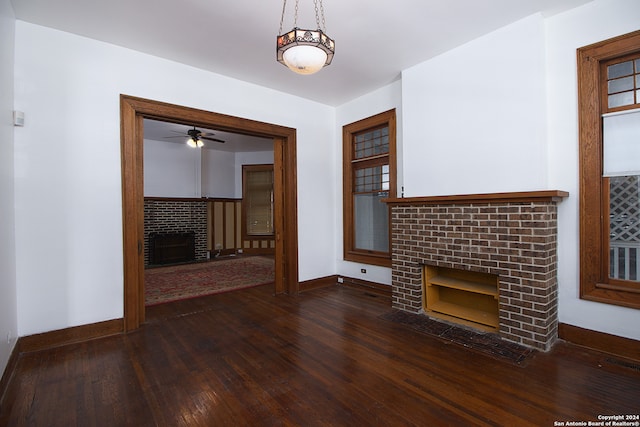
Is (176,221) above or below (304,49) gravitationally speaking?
below

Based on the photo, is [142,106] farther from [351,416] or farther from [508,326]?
[508,326]

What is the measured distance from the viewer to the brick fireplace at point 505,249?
8.41 feet

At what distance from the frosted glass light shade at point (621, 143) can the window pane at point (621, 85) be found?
219 millimetres

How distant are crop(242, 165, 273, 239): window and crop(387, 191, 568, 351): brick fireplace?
20.7ft

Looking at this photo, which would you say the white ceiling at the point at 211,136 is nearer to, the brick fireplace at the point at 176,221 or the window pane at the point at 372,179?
the brick fireplace at the point at 176,221

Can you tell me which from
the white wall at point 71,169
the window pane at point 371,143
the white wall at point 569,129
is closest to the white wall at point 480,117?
the white wall at point 569,129

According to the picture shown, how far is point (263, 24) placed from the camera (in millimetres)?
2818

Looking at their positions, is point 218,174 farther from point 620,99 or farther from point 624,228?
point 624,228

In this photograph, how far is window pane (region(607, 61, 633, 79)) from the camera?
8.12 feet

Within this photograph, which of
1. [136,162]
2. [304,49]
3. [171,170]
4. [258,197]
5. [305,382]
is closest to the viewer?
[304,49]

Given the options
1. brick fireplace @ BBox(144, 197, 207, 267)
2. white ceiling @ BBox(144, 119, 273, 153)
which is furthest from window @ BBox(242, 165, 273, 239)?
brick fireplace @ BBox(144, 197, 207, 267)

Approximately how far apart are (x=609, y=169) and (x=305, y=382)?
10.3 feet

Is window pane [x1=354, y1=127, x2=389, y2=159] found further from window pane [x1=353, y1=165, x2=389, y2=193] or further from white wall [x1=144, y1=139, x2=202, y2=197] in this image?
white wall [x1=144, y1=139, x2=202, y2=197]

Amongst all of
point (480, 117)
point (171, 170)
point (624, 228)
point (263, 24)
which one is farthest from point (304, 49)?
point (171, 170)
